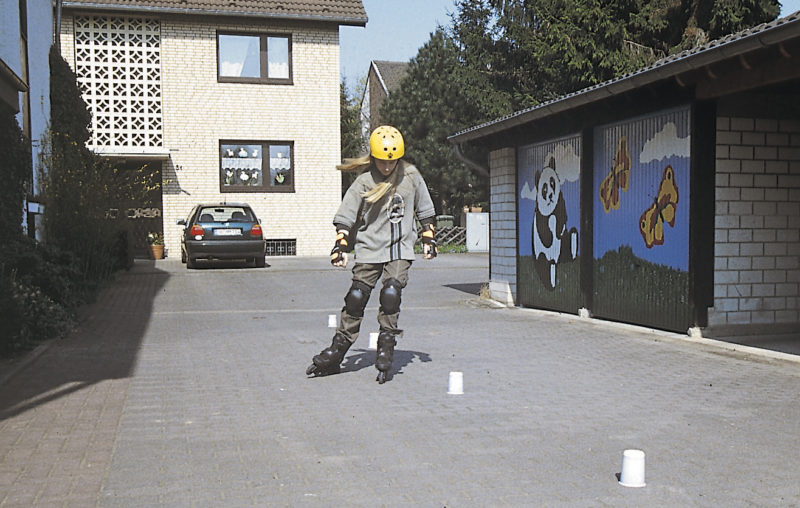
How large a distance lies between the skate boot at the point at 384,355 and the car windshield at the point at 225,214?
12771 millimetres

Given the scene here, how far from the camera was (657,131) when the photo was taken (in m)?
8.67

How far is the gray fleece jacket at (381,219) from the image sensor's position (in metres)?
6.45

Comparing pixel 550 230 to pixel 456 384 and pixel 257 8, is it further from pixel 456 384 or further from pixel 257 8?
pixel 257 8

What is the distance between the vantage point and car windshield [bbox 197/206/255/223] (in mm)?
18703

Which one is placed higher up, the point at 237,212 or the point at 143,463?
the point at 237,212

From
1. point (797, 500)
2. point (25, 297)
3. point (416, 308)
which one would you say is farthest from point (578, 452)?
point (416, 308)

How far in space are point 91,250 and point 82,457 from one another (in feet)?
31.0

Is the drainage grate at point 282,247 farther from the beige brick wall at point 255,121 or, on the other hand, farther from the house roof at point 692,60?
the house roof at point 692,60

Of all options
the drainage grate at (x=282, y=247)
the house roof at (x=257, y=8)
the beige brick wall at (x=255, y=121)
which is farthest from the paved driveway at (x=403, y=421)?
the house roof at (x=257, y=8)

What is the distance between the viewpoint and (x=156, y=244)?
2377cm

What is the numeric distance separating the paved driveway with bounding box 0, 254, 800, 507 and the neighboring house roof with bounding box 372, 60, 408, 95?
4099 centimetres

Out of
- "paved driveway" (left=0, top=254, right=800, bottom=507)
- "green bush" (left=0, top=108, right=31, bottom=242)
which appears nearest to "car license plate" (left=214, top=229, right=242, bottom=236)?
"green bush" (left=0, top=108, right=31, bottom=242)

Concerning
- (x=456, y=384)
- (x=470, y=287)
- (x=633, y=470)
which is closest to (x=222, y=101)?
(x=470, y=287)

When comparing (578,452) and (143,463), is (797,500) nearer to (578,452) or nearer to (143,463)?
(578,452)
